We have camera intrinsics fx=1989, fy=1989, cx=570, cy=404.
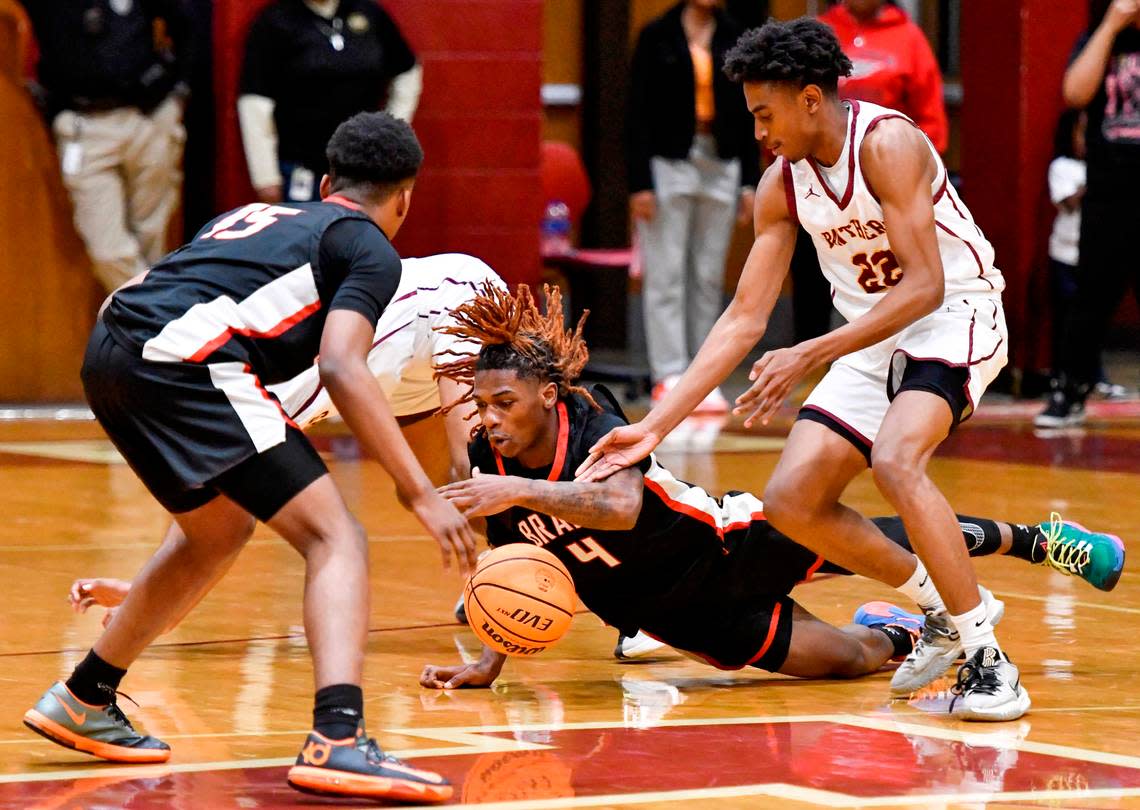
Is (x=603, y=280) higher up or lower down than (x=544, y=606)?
lower down

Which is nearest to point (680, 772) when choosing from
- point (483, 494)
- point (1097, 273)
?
point (483, 494)

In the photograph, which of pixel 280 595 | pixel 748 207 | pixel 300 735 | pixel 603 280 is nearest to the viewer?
pixel 300 735

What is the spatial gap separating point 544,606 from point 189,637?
4.87ft

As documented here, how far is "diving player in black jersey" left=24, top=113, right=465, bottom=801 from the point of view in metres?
4.17

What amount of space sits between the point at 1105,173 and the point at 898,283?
6562 millimetres

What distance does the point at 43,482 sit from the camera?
942 centimetres

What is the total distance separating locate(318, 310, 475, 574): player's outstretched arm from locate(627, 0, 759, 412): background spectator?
8001 millimetres

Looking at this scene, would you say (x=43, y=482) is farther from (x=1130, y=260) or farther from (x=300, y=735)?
(x=1130, y=260)

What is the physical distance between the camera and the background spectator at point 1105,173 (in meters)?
11.2

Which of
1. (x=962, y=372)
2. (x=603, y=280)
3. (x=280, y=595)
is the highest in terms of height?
(x=962, y=372)

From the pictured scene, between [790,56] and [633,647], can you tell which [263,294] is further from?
[633,647]

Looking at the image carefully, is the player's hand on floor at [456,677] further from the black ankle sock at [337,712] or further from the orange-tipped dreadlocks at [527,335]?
the black ankle sock at [337,712]

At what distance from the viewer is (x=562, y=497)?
5.11 m

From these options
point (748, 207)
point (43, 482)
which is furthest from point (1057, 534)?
point (748, 207)
